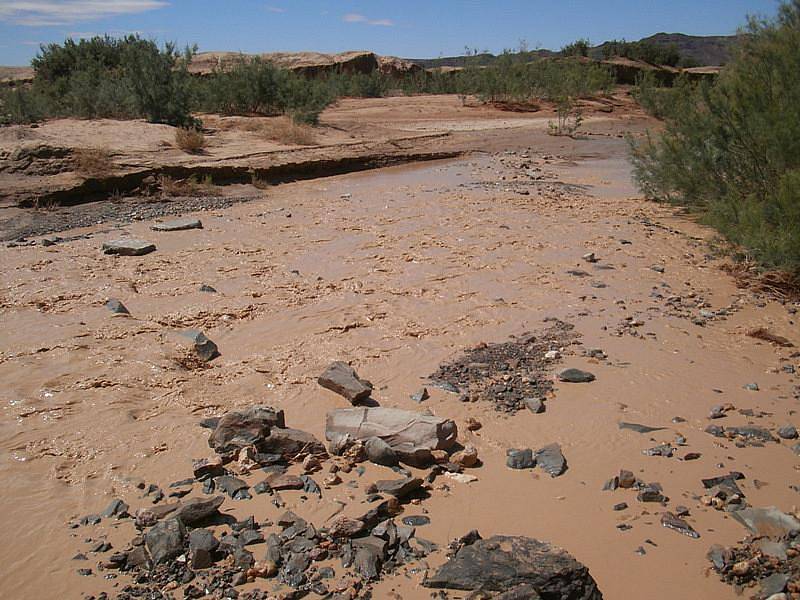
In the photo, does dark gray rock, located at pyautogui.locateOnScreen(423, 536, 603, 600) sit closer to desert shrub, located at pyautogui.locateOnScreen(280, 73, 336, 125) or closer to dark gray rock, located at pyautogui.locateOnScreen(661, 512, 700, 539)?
dark gray rock, located at pyautogui.locateOnScreen(661, 512, 700, 539)

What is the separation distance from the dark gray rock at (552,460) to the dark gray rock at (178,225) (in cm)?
680

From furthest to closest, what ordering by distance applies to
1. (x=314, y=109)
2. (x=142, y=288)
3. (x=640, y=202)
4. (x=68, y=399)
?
(x=314, y=109) < (x=640, y=202) < (x=142, y=288) < (x=68, y=399)

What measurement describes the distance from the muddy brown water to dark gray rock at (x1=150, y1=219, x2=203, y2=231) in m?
0.25

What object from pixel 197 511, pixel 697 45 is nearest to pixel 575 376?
pixel 197 511

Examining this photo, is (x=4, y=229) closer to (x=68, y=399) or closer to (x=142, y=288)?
(x=142, y=288)

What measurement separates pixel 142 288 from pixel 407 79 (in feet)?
102

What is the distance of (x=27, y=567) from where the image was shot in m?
2.97

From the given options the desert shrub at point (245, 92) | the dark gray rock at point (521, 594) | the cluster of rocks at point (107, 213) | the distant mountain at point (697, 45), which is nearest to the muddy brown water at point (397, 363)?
the dark gray rock at point (521, 594)

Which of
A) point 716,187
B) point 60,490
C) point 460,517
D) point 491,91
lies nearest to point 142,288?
point 60,490

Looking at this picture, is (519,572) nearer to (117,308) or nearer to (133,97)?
(117,308)

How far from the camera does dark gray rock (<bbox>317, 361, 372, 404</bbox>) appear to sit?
4500 mm

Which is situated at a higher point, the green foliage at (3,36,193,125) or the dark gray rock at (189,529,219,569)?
the green foliage at (3,36,193,125)

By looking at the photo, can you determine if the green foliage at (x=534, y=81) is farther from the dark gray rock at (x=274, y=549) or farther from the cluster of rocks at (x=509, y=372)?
the dark gray rock at (x=274, y=549)

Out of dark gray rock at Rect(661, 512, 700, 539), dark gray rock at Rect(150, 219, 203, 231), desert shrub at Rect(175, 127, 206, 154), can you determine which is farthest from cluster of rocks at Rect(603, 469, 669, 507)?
desert shrub at Rect(175, 127, 206, 154)
